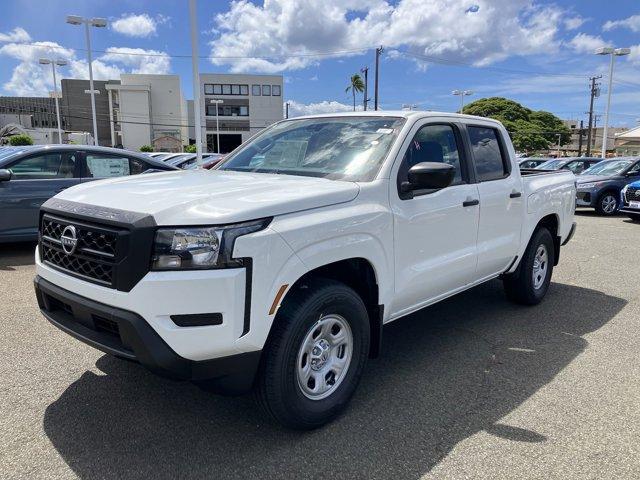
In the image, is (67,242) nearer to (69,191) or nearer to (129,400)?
(69,191)

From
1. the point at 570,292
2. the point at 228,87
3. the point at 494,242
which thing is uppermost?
the point at 228,87

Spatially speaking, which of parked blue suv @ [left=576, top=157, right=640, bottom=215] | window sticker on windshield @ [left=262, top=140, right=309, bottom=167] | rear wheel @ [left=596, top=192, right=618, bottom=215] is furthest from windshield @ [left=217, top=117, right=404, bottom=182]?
rear wheel @ [left=596, top=192, right=618, bottom=215]

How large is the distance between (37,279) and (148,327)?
1.14 meters

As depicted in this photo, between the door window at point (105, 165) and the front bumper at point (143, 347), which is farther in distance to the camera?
the door window at point (105, 165)

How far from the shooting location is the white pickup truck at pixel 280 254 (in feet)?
8.39

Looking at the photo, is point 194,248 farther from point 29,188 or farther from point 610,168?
point 610,168

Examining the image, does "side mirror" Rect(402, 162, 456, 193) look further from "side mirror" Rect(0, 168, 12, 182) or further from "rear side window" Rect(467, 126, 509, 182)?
"side mirror" Rect(0, 168, 12, 182)

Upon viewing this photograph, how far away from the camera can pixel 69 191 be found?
3270 mm

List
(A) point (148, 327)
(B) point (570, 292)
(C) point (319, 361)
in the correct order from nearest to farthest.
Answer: (A) point (148, 327), (C) point (319, 361), (B) point (570, 292)

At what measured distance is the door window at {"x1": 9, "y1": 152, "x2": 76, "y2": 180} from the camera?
24.9ft

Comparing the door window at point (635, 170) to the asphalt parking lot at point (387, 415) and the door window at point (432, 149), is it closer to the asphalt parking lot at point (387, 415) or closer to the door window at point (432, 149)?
the asphalt parking lot at point (387, 415)

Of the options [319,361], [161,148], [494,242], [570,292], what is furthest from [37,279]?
[161,148]

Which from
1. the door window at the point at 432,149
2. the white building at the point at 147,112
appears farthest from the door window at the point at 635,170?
the white building at the point at 147,112

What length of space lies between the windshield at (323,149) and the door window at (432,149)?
0.17 m
